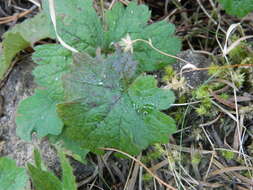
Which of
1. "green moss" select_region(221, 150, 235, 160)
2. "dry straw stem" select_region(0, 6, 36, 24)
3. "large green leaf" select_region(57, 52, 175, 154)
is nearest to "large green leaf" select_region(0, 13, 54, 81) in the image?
"dry straw stem" select_region(0, 6, 36, 24)

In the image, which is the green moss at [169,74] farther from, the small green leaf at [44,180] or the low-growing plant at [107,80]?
the small green leaf at [44,180]

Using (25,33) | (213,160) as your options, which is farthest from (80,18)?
(213,160)

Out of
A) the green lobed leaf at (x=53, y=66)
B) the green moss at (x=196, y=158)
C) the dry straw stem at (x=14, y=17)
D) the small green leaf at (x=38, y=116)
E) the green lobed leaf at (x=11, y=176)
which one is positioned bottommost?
the green moss at (x=196, y=158)

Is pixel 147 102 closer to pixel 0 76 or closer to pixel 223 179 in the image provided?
pixel 223 179

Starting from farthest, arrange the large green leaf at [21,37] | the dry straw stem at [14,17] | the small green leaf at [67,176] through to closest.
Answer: the dry straw stem at [14,17]
the large green leaf at [21,37]
the small green leaf at [67,176]

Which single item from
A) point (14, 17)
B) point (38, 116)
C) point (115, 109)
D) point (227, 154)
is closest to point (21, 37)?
point (14, 17)

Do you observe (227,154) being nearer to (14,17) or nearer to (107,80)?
(107,80)

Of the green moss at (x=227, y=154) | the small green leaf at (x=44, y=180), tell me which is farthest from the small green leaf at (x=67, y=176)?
the green moss at (x=227, y=154)
